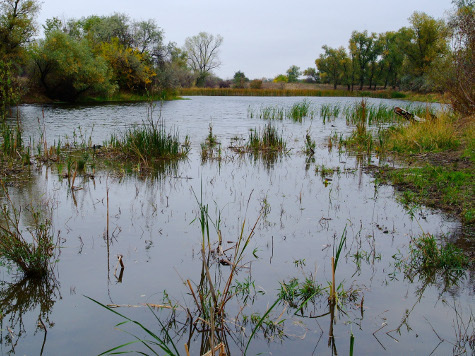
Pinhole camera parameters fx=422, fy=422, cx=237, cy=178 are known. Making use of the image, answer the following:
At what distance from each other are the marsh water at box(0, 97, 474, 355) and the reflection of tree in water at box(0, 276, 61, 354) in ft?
0.04

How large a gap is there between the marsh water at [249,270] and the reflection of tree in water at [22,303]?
1cm

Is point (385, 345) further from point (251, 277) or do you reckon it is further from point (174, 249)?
point (174, 249)

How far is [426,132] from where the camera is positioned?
1070cm

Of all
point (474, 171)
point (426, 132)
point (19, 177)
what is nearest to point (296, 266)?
point (474, 171)

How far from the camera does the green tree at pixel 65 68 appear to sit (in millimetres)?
33156

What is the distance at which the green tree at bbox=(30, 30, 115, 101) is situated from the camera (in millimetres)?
33156

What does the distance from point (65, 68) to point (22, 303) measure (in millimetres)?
33282

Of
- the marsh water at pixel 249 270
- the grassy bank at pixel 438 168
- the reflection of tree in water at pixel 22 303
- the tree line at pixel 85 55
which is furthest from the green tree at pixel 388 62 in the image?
the reflection of tree in water at pixel 22 303

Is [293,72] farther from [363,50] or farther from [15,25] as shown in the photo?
[15,25]

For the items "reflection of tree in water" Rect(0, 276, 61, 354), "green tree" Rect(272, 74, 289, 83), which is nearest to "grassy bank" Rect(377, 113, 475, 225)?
"reflection of tree in water" Rect(0, 276, 61, 354)

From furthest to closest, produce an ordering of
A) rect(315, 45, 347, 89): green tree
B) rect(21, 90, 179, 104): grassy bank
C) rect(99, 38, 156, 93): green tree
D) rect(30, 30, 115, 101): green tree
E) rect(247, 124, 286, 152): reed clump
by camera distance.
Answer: rect(315, 45, 347, 89): green tree
rect(99, 38, 156, 93): green tree
rect(21, 90, 179, 104): grassy bank
rect(30, 30, 115, 101): green tree
rect(247, 124, 286, 152): reed clump

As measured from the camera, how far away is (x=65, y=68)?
3288cm

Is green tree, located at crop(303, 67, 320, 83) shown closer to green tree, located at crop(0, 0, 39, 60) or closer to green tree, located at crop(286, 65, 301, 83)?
green tree, located at crop(286, 65, 301, 83)

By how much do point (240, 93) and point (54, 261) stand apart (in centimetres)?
5608
